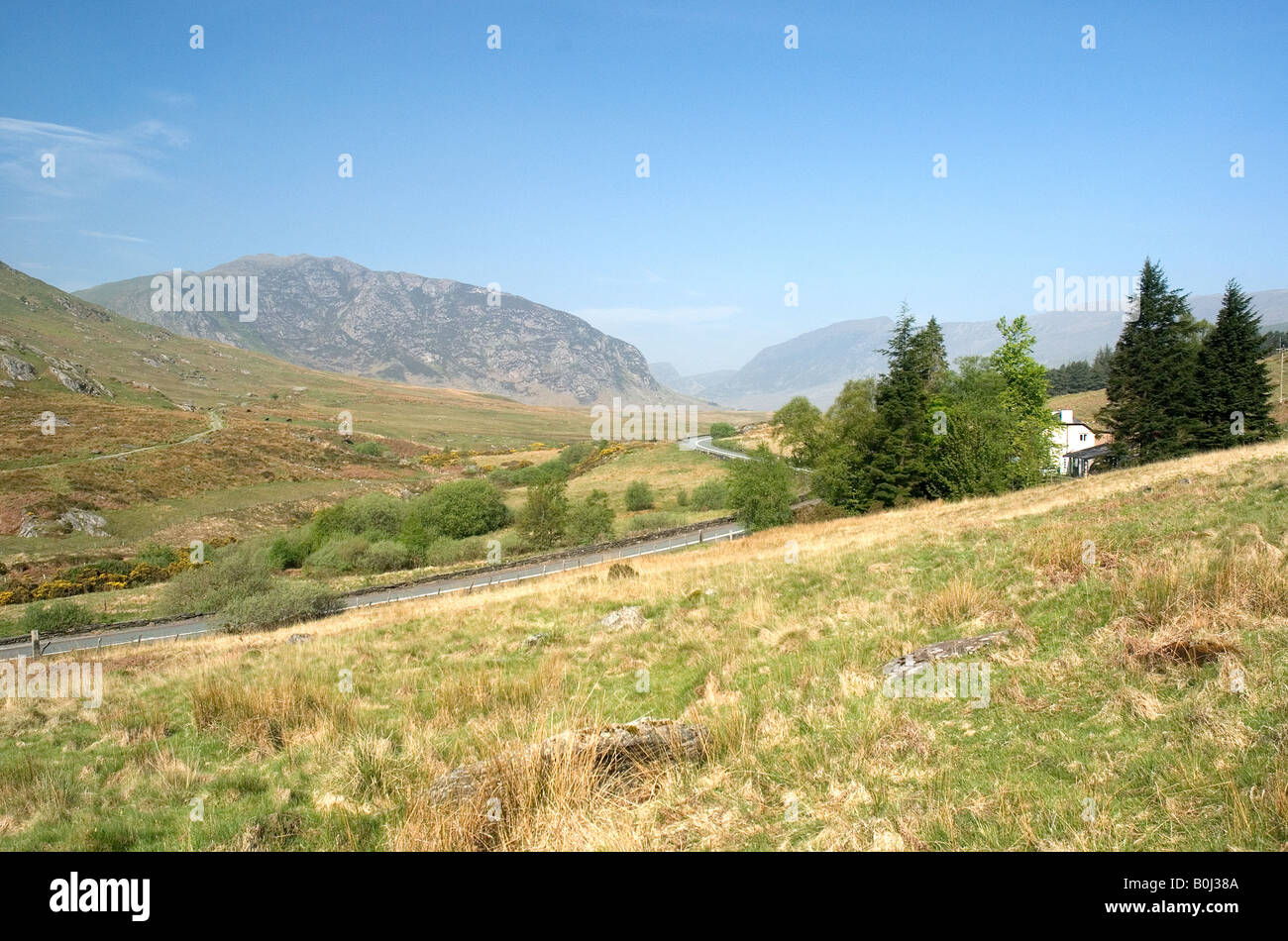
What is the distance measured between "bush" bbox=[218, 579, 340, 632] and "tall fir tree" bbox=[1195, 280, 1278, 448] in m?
60.5

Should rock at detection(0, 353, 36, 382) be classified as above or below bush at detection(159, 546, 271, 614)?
above

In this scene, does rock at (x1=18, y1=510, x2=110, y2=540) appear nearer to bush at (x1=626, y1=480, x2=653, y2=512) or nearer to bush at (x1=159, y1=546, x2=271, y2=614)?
bush at (x1=159, y1=546, x2=271, y2=614)

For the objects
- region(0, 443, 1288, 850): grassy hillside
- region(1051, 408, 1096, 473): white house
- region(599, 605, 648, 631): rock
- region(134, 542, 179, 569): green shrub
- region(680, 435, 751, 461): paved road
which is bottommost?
region(134, 542, 179, 569): green shrub

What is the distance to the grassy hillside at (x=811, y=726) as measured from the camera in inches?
202

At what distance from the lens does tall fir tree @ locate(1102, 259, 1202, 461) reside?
5222 cm

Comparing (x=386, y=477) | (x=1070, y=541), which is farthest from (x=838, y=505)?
(x=386, y=477)

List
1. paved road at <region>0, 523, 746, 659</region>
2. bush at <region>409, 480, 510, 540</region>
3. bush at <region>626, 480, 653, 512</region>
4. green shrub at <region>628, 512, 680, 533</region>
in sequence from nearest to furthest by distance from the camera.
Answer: paved road at <region>0, 523, 746, 659</region>
green shrub at <region>628, 512, 680, 533</region>
bush at <region>409, 480, 510, 540</region>
bush at <region>626, 480, 653, 512</region>

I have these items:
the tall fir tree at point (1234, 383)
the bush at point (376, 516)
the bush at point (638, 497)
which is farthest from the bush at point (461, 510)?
the tall fir tree at point (1234, 383)

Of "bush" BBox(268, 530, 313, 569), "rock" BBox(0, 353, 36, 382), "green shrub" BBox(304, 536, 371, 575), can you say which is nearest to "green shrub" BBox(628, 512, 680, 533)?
"green shrub" BBox(304, 536, 371, 575)

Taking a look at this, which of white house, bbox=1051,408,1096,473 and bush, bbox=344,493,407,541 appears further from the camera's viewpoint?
white house, bbox=1051,408,1096,473

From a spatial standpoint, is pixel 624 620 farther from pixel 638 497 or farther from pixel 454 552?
pixel 638 497

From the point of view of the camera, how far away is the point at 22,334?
157125 mm

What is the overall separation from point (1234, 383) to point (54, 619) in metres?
76.2

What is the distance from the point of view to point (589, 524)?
180 feet
